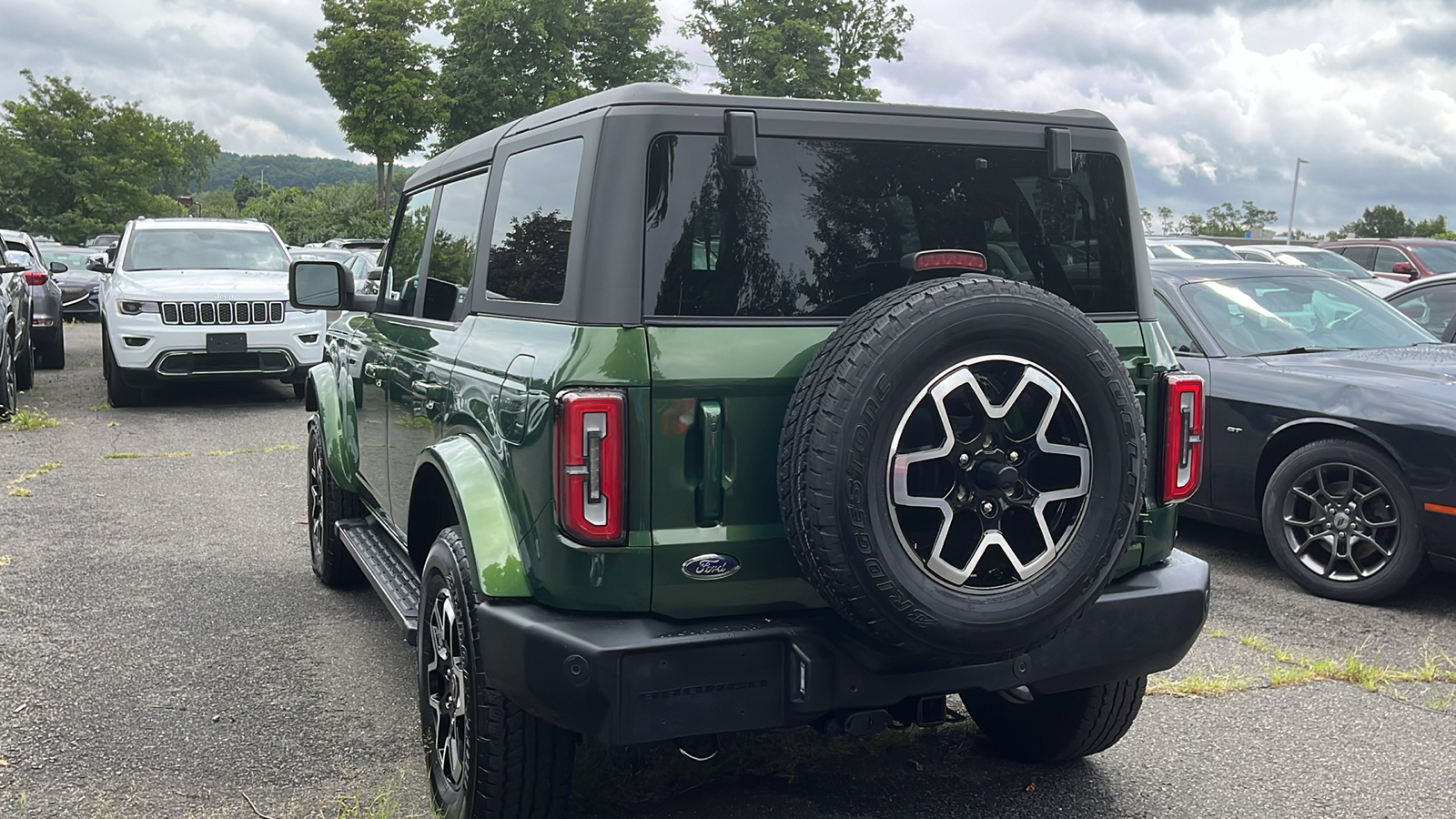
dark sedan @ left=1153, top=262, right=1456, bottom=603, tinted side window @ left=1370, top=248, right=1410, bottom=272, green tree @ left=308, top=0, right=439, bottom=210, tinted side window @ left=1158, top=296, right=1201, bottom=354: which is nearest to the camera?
dark sedan @ left=1153, top=262, right=1456, bottom=603

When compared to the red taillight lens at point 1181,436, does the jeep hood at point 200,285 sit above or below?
above

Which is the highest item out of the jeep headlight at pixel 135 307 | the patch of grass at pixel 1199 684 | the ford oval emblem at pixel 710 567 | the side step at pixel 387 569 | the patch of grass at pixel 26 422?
the jeep headlight at pixel 135 307

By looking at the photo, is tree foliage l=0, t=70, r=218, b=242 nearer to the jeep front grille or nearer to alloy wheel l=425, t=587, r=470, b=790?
the jeep front grille

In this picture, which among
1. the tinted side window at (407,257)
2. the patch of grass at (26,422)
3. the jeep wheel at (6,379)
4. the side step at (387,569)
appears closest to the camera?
the side step at (387,569)

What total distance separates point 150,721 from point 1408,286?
768 centimetres

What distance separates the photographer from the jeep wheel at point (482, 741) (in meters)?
2.95

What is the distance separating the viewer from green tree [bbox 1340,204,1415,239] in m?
78.6

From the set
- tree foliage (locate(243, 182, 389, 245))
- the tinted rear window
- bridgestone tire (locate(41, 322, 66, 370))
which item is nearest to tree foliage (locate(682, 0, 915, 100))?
tree foliage (locate(243, 182, 389, 245))

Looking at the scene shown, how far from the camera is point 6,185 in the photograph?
177 ft

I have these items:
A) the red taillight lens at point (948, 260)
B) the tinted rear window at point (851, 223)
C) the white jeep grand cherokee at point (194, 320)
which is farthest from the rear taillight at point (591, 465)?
the white jeep grand cherokee at point (194, 320)

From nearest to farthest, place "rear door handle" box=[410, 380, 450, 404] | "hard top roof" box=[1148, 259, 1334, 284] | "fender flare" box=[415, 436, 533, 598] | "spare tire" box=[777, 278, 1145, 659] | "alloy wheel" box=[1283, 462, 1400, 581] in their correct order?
"spare tire" box=[777, 278, 1145, 659] < "fender flare" box=[415, 436, 533, 598] < "rear door handle" box=[410, 380, 450, 404] < "alloy wheel" box=[1283, 462, 1400, 581] < "hard top roof" box=[1148, 259, 1334, 284]

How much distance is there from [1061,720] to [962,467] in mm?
1327

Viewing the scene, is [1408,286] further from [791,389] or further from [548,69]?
[548,69]

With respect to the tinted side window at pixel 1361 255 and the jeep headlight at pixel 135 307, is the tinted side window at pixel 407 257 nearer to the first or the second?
the jeep headlight at pixel 135 307
